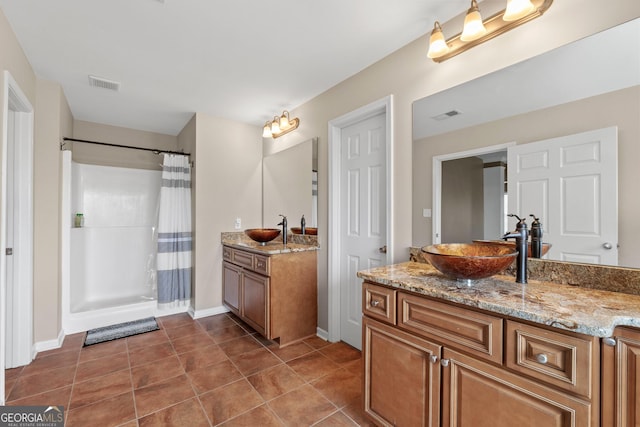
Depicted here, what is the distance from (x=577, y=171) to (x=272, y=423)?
2.02 m

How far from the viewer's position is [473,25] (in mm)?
1441

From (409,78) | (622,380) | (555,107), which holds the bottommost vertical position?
(622,380)

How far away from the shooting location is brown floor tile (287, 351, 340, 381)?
6.91ft

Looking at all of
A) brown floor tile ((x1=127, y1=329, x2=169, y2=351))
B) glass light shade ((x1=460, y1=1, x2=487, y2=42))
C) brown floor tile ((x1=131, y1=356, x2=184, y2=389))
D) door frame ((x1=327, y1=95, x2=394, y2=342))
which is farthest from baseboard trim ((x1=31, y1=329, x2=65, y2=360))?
glass light shade ((x1=460, y1=1, x2=487, y2=42))

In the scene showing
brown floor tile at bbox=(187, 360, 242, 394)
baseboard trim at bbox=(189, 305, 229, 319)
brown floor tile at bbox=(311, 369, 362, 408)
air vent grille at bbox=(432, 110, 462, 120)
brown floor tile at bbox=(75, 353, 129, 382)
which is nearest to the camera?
air vent grille at bbox=(432, 110, 462, 120)

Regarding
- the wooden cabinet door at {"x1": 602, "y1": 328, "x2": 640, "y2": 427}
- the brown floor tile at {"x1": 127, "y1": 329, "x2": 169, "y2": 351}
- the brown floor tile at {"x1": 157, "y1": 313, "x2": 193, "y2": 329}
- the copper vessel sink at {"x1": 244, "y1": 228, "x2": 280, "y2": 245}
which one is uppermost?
the copper vessel sink at {"x1": 244, "y1": 228, "x2": 280, "y2": 245}

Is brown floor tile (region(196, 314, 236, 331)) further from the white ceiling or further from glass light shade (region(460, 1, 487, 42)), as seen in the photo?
glass light shade (region(460, 1, 487, 42))

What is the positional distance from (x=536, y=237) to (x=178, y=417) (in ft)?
7.22

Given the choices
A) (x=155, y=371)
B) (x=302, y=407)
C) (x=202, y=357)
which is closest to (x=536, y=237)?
(x=302, y=407)

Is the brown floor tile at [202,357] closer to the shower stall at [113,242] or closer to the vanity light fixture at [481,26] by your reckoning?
the shower stall at [113,242]

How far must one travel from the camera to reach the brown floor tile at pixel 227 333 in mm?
2732

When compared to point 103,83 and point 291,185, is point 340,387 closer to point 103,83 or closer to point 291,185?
point 291,185

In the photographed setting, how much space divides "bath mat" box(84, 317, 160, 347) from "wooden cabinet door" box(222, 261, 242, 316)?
0.75 m

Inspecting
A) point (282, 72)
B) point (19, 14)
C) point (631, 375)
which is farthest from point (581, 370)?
point (19, 14)
